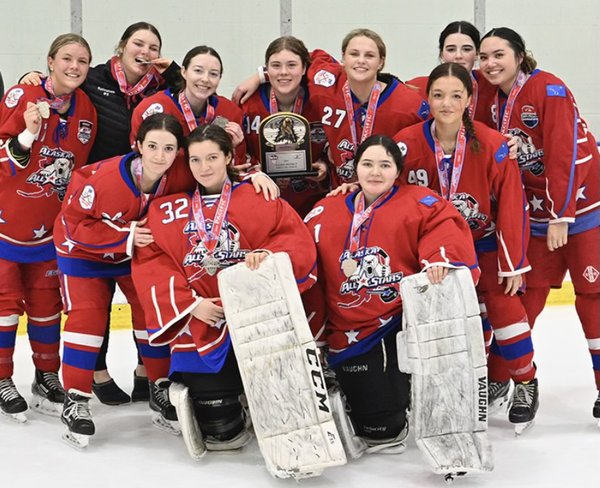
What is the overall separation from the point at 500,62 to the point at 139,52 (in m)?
1.39

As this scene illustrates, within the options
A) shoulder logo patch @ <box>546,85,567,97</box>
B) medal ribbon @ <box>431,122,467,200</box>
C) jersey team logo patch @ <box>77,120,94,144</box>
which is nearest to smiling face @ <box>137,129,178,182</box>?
jersey team logo patch @ <box>77,120,94,144</box>

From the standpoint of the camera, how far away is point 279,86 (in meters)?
3.59

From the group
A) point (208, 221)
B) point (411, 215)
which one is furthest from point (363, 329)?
point (208, 221)

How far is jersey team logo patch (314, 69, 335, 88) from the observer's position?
11.8 feet

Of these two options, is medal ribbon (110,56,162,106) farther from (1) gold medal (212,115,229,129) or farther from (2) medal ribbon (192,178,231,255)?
(2) medal ribbon (192,178,231,255)

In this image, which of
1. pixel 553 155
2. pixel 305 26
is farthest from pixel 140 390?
pixel 305 26

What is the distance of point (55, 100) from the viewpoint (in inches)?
140

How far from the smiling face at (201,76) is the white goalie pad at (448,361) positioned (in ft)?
3.61

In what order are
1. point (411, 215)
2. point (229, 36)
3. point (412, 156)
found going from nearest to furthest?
1. point (411, 215)
2. point (412, 156)
3. point (229, 36)

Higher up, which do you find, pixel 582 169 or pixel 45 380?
pixel 582 169

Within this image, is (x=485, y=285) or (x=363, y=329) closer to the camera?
(x=363, y=329)

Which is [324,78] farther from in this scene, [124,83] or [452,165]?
[124,83]

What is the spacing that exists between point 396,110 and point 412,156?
25cm

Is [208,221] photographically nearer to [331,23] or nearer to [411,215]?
[411,215]
